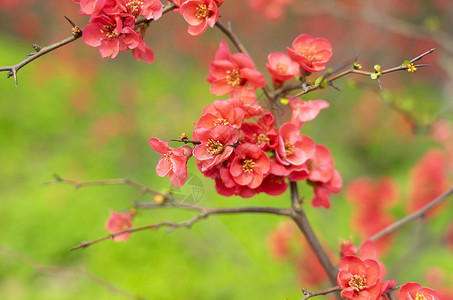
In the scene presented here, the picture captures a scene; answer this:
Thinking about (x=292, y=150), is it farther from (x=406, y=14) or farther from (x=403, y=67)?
(x=406, y=14)

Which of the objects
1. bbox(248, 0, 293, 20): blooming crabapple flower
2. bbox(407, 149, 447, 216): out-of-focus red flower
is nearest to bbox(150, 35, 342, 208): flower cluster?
bbox(248, 0, 293, 20): blooming crabapple flower

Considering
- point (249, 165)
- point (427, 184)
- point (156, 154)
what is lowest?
point (156, 154)

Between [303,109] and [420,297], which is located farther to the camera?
[303,109]

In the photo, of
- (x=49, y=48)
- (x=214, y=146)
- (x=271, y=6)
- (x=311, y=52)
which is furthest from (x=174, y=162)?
(x=271, y=6)

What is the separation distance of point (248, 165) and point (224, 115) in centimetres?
10

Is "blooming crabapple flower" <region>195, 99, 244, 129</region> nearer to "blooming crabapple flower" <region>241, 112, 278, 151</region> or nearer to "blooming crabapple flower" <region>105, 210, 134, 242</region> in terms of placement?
"blooming crabapple flower" <region>241, 112, 278, 151</region>

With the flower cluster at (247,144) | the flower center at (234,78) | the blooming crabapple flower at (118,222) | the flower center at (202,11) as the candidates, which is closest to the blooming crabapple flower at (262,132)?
the flower cluster at (247,144)

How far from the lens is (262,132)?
78 centimetres

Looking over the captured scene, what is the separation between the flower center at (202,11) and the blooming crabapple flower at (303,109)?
0.25m

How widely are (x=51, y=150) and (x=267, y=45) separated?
384 cm

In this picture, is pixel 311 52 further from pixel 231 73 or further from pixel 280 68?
pixel 231 73

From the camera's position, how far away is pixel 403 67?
2.25ft

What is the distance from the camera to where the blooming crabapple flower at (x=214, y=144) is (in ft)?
2.25

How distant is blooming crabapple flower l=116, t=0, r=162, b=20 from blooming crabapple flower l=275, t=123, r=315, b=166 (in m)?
0.32
